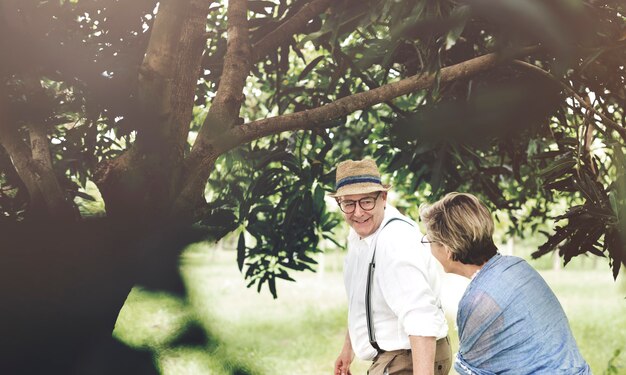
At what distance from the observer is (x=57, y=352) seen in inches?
118

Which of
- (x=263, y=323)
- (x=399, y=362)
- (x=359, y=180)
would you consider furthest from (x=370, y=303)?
(x=263, y=323)

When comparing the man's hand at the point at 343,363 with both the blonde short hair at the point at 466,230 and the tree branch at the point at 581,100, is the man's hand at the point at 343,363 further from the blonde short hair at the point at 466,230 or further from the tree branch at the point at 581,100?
the tree branch at the point at 581,100

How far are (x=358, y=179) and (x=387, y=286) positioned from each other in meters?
0.56

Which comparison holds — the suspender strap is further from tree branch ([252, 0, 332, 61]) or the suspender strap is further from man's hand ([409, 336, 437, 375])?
tree branch ([252, 0, 332, 61])

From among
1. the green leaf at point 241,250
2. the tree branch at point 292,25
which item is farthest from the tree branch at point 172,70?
the green leaf at point 241,250

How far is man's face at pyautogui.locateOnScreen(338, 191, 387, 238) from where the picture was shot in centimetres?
313

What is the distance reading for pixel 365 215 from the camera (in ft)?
10.3

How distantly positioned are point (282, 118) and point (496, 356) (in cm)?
160

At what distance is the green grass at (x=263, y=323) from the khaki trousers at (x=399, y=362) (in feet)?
2.43

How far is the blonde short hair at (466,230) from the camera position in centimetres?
254

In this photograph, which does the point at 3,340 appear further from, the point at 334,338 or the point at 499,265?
the point at 334,338

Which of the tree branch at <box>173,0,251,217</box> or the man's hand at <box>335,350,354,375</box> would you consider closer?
the tree branch at <box>173,0,251,217</box>

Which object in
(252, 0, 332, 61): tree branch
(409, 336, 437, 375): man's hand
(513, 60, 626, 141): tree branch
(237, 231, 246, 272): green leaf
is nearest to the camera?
(409, 336, 437, 375): man's hand

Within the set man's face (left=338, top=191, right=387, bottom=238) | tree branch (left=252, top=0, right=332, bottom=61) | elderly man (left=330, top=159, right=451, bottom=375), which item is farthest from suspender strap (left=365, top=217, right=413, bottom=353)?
tree branch (left=252, top=0, right=332, bottom=61)
